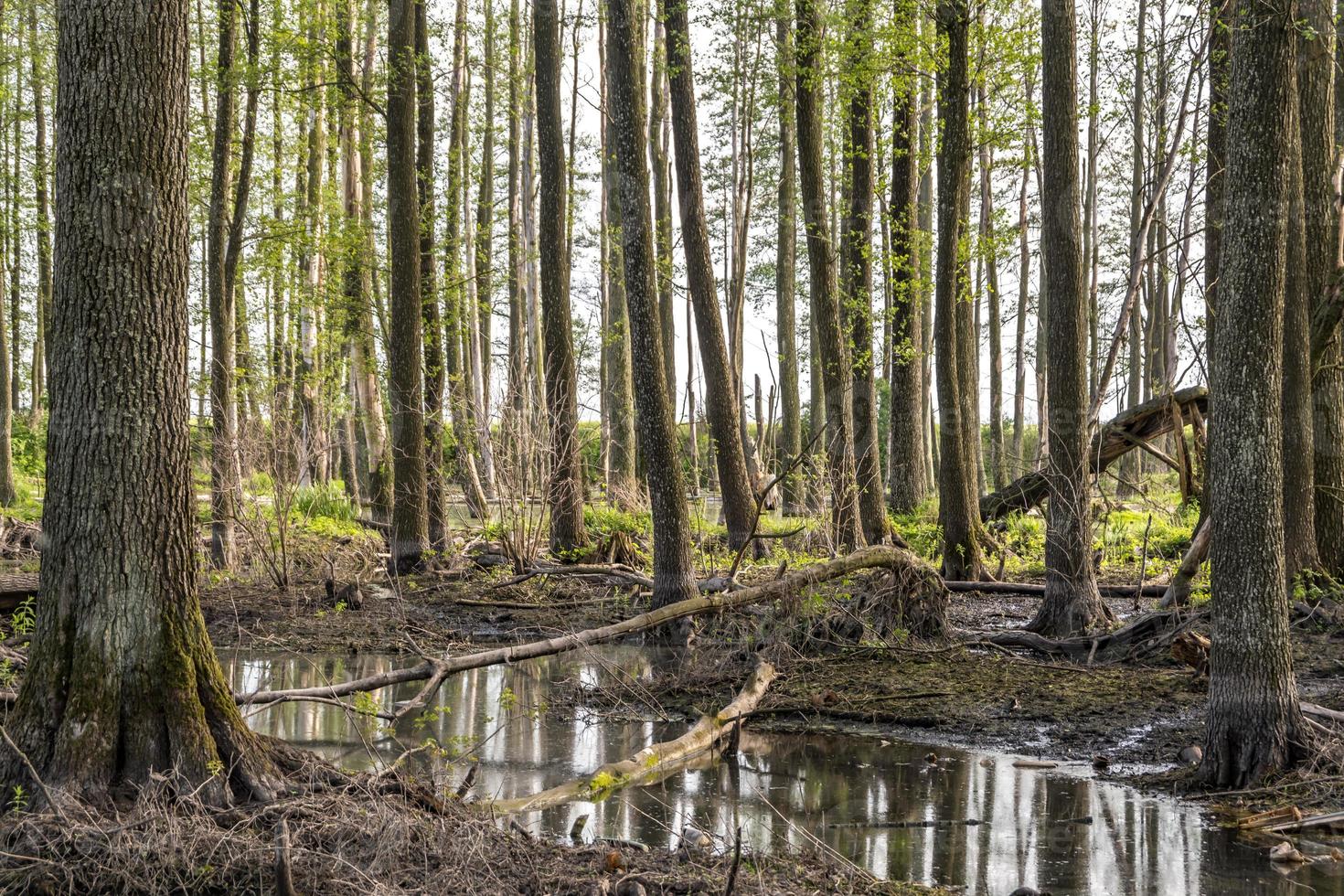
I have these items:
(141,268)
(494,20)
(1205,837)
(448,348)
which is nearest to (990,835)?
(1205,837)

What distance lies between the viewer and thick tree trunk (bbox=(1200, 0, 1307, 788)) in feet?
19.7

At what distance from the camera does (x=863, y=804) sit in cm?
624

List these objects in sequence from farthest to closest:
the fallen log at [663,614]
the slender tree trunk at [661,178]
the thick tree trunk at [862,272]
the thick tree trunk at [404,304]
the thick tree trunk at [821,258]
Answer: the slender tree trunk at [661,178], the thick tree trunk at [404,304], the thick tree trunk at [821,258], the thick tree trunk at [862,272], the fallen log at [663,614]

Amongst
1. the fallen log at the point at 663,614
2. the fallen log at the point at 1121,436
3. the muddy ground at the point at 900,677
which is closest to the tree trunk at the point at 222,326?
the muddy ground at the point at 900,677

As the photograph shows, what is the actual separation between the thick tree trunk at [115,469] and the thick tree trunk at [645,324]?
6.22 metres

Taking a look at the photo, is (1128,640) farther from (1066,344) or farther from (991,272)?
(991,272)

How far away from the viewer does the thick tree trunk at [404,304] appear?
591 inches

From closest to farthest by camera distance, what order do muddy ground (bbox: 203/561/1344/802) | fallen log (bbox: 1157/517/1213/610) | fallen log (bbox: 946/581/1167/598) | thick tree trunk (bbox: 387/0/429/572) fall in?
1. muddy ground (bbox: 203/561/1344/802)
2. fallen log (bbox: 1157/517/1213/610)
3. fallen log (bbox: 946/581/1167/598)
4. thick tree trunk (bbox: 387/0/429/572)

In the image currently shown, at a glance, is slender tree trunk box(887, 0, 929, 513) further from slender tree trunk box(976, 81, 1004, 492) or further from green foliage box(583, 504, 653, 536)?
green foliage box(583, 504, 653, 536)

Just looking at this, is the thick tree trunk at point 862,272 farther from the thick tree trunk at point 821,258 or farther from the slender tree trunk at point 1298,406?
the slender tree trunk at point 1298,406

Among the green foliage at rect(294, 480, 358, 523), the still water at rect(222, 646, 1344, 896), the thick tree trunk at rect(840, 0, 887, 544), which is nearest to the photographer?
the still water at rect(222, 646, 1344, 896)

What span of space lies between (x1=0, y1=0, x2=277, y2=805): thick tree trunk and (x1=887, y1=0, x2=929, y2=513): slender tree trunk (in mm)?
9735

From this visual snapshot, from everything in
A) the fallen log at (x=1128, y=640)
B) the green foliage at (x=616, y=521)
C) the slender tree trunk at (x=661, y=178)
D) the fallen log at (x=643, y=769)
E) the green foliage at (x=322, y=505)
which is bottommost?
the fallen log at (x=643, y=769)

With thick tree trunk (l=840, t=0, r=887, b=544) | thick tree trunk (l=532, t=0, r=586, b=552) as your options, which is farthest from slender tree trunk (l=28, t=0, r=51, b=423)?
thick tree trunk (l=840, t=0, r=887, b=544)
